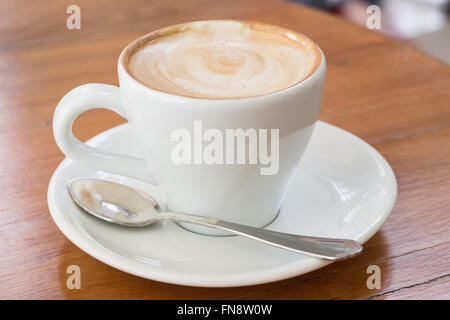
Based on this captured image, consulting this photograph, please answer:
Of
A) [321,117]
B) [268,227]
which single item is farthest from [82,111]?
[321,117]

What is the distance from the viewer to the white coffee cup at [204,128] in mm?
614

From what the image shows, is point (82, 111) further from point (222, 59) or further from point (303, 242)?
point (303, 242)

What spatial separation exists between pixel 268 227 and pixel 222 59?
8.6 inches

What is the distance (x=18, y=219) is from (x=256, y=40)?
385 mm

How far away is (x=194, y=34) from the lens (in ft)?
2.66

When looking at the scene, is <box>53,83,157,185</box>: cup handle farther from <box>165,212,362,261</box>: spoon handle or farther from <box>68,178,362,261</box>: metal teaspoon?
<box>165,212,362,261</box>: spoon handle

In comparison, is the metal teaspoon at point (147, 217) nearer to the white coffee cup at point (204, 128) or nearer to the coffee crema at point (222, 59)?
the white coffee cup at point (204, 128)

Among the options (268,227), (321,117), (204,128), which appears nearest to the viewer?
(204,128)

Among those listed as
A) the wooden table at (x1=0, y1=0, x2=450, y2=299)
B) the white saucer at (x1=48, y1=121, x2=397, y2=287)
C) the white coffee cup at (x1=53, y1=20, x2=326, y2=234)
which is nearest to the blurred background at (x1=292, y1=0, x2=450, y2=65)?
the wooden table at (x1=0, y1=0, x2=450, y2=299)

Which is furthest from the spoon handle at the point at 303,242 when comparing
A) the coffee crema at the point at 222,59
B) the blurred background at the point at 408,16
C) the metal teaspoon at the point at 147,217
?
the blurred background at the point at 408,16

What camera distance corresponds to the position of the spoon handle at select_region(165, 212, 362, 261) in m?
→ 0.60

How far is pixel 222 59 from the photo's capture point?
76 centimetres

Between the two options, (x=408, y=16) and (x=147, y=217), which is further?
(x=408, y=16)

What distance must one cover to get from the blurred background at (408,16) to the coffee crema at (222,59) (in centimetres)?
135
